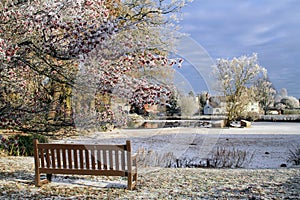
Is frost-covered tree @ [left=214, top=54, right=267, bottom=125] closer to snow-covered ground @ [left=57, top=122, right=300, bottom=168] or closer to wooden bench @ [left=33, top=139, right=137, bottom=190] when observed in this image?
snow-covered ground @ [left=57, top=122, right=300, bottom=168]

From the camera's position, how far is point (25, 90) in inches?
188

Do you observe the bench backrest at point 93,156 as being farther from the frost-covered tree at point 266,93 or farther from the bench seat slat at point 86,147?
the frost-covered tree at point 266,93

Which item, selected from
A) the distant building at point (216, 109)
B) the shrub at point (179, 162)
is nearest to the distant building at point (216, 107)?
the distant building at point (216, 109)

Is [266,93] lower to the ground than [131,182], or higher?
higher

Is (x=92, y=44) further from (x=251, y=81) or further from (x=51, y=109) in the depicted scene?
(x=251, y=81)

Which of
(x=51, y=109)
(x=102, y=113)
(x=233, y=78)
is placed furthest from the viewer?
(x=233, y=78)

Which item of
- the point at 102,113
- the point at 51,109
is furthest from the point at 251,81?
the point at 51,109

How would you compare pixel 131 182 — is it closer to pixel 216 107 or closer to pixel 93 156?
pixel 93 156

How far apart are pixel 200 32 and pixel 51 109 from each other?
3.50 m

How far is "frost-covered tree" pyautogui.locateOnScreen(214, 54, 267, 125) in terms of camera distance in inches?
562

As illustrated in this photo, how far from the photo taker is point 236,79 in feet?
47.3

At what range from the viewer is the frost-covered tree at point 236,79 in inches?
562

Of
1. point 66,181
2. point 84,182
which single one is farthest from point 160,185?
point 66,181

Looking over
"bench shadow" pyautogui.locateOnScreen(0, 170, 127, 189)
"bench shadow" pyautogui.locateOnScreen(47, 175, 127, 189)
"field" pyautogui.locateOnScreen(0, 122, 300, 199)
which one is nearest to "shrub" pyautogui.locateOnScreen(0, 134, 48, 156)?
"field" pyautogui.locateOnScreen(0, 122, 300, 199)
